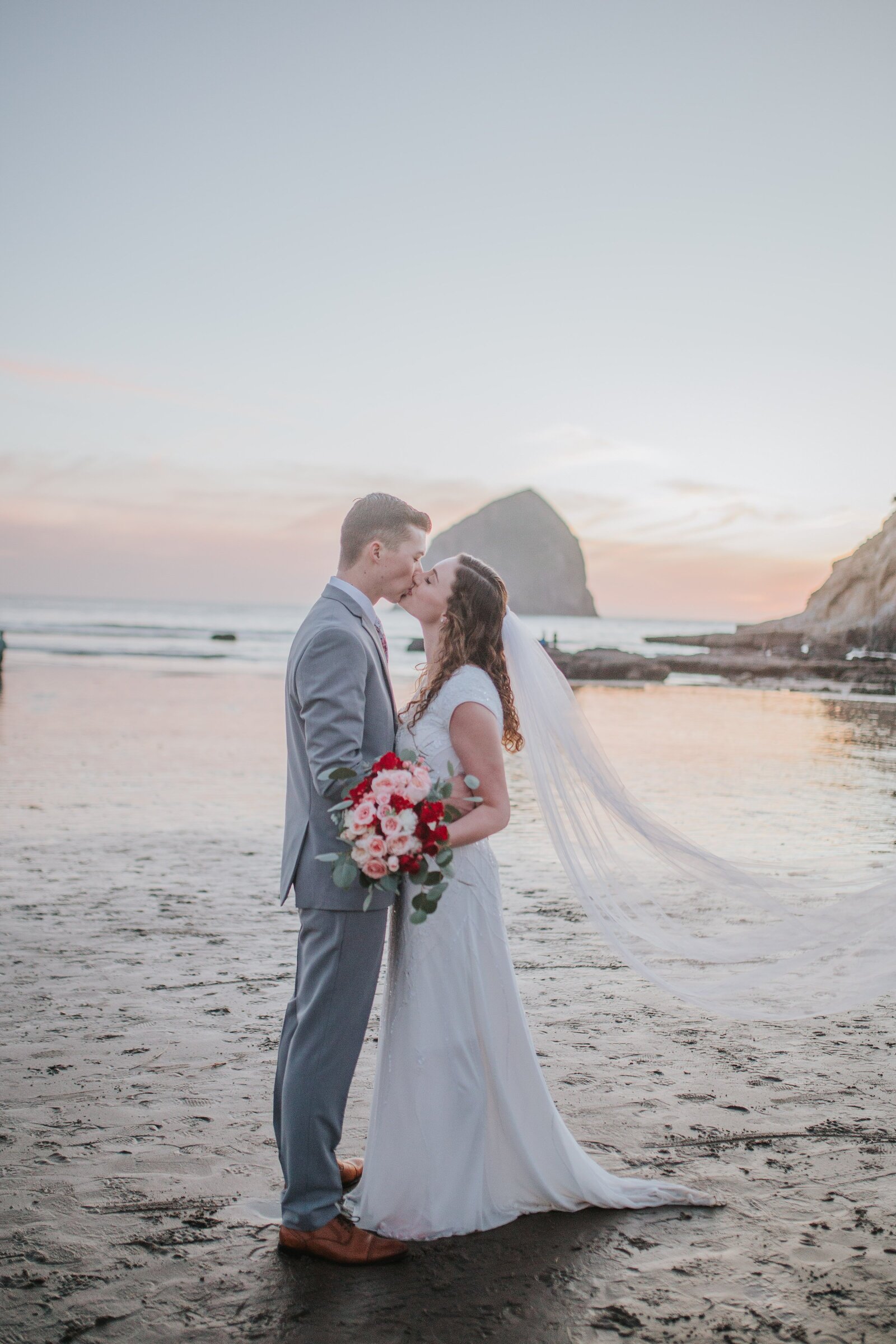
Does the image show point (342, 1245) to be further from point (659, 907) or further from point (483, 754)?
point (659, 907)

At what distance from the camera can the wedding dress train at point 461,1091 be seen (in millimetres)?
3266

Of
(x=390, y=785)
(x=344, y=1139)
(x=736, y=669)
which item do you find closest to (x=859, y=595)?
(x=736, y=669)

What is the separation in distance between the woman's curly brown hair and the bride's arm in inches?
6.4

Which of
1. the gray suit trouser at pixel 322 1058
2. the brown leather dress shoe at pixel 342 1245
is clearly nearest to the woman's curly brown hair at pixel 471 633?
the gray suit trouser at pixel 322 1058

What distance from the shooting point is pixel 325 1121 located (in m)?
3.12

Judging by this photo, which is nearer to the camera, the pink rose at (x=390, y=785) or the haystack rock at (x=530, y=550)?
the pink rose at (x=390, y=785)

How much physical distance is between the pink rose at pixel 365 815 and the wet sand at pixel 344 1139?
53.4 inches

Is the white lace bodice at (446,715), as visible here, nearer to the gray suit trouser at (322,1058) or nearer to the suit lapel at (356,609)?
the suit lapel at (356,609)

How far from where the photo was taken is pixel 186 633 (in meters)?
54.7

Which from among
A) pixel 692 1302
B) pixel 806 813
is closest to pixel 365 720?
pixel 692 1302

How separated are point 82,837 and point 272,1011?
15.2ft

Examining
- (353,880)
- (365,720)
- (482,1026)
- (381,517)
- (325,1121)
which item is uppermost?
(381,517)

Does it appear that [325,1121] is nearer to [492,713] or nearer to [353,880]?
[353,880]

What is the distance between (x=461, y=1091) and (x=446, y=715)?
1.21 m
